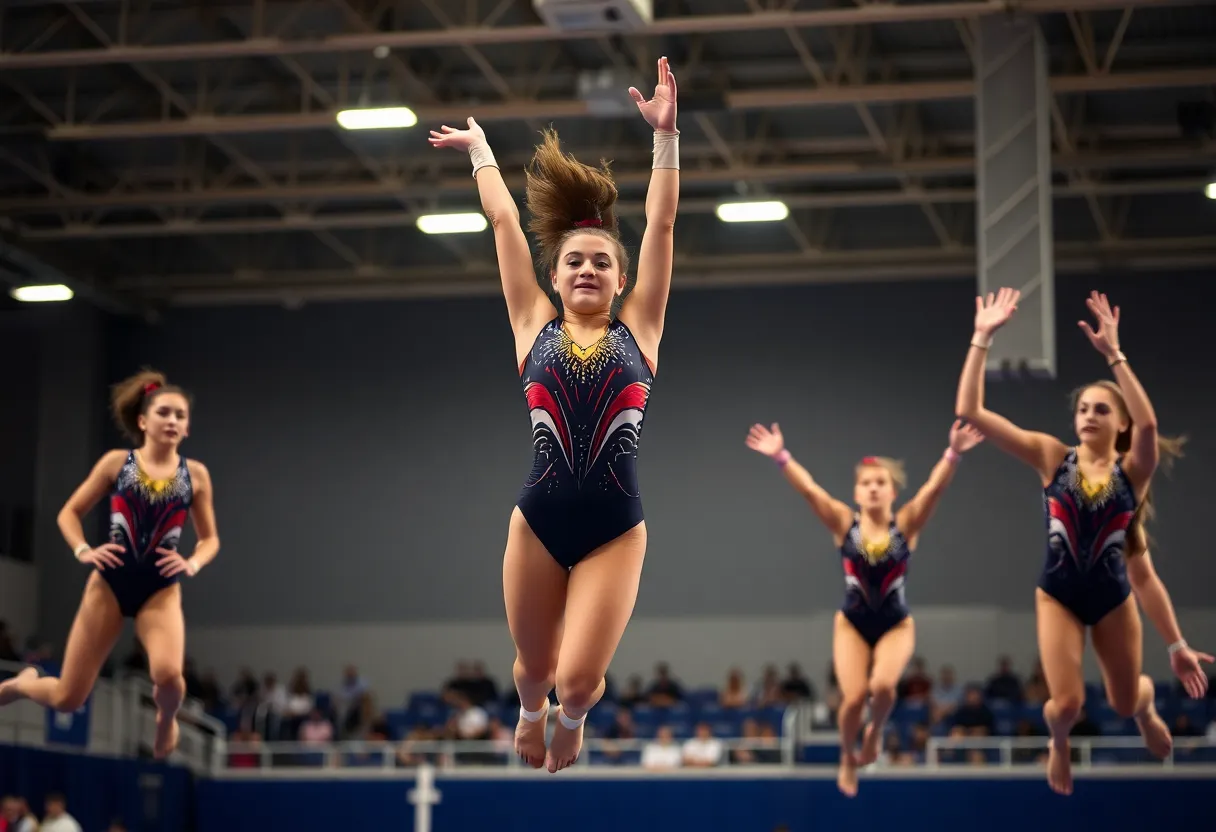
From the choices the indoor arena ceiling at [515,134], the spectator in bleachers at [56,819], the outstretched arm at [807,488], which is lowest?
the spectator in bleachers at [56,819]

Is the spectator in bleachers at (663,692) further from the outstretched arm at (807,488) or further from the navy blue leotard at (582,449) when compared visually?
the navy blue leotard at (582,449)

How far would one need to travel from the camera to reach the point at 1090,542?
29.2 ft

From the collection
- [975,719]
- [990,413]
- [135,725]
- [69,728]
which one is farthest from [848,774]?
[135,725]

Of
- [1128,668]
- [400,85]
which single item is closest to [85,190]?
[400,85]

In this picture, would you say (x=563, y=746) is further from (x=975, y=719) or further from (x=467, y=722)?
(x=467, y=722)

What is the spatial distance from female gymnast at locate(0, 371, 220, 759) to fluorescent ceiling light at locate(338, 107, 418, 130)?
8281 mm

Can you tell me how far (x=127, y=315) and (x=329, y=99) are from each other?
24.7 ft

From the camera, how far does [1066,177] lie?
21344mm

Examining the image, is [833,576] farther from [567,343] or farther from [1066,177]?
[567,343]

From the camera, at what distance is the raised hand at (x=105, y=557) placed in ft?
29.7

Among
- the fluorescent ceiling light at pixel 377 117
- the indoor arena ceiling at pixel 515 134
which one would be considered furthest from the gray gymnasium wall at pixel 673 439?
the fluorescent ceiling light at pixel 377 117

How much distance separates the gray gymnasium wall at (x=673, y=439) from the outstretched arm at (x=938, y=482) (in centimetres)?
1177

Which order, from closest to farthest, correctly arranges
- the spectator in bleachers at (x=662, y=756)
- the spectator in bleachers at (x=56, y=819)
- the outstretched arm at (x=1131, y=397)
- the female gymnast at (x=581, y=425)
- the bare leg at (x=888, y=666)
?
1. the female gymnast at (x=581, y=425)
2. the outstretched arm at (x=1131, y=397)
3. the bare leg at (x=888, y=666)
4. the spectator in bleachers at (x=56, y=819)
5. the spectator in bleachers at (x=662, y=756)

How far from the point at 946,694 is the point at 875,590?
1025cm
